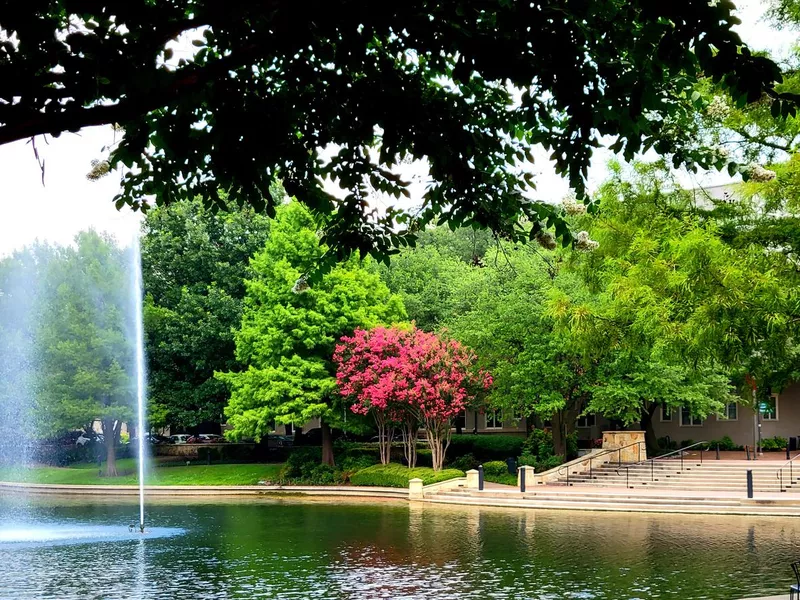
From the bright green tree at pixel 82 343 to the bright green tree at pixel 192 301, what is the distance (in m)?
2.31

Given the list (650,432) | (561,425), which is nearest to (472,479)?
(561,425)

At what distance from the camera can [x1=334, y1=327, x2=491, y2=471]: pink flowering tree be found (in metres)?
42.4

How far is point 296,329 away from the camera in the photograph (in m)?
45.5

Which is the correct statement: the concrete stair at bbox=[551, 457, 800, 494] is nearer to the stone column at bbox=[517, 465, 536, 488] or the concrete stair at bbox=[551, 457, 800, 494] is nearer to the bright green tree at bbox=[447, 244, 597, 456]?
the stone column at bbox=[517, 465, 536, 488]

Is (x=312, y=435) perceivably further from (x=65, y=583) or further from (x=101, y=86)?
(x=101, y=86)

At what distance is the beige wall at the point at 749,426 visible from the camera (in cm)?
5334

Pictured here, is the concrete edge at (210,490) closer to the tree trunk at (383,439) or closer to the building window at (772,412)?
the tree trunk at (383,439)

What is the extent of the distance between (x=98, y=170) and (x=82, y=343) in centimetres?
4316

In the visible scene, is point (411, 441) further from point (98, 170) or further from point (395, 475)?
point (98, 170)

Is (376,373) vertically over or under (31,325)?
under

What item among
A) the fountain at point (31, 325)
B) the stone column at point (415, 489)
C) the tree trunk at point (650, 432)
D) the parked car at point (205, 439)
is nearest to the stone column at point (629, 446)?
the tree trunk at point (650, 432)

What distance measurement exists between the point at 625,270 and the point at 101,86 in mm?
16080

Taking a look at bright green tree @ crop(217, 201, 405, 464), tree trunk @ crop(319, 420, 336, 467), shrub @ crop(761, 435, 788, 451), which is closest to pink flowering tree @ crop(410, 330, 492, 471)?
bright green tree @ crop(217, 201, 405, 464)

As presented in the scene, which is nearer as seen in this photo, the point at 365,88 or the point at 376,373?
the point at 365,88
